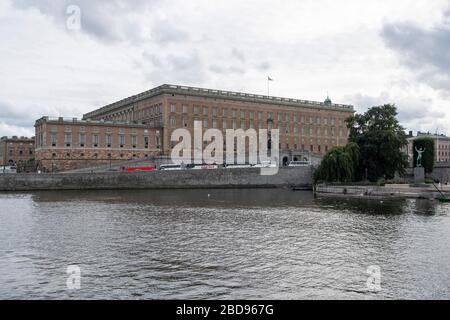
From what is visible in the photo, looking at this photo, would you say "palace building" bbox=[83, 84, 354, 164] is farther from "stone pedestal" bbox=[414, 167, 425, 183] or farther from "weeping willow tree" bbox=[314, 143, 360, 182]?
"stone pedestal" bbox=[414, 167, 425, 183]

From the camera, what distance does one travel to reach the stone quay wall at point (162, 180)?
72188 millimetres

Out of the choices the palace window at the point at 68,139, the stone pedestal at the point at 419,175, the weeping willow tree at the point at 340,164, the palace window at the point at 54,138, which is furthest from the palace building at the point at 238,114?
the stone pedestal at the point at 419,175

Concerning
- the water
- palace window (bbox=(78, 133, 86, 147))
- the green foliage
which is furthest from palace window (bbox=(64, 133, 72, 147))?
the green foliage

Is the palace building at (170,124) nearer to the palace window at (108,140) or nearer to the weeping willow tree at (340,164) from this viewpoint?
the palace window at (108,140)

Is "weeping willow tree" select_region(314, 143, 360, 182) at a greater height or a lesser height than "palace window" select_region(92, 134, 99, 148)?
lesser

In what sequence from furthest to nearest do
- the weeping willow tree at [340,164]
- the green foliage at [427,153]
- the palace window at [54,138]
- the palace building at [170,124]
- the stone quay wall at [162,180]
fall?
the green foliage at [427,153] < the palace building at [170,124] < the palace window at [54,138] < the stone quay wall at [162,180] < the weeping willow tree at [340,164]

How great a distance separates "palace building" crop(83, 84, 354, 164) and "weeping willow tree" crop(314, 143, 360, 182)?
37738 millimetres

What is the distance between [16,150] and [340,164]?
100 meters

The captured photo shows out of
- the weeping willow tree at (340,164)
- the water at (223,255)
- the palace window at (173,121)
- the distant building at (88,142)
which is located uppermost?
the palace window at (173,121)

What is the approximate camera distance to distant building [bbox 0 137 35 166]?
137m

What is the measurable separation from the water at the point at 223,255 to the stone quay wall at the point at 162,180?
34.5 meters

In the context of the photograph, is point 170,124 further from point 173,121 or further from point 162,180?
point 162,180
